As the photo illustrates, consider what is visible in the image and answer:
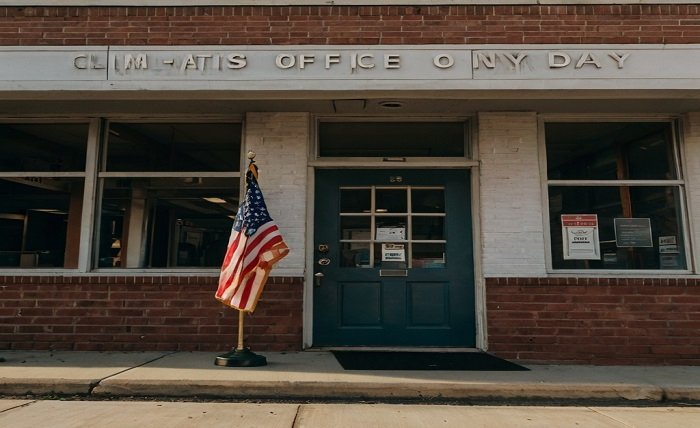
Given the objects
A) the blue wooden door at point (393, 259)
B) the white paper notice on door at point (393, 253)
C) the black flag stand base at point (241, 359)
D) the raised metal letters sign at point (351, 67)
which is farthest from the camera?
the white paper notice on door at point (393, 253)

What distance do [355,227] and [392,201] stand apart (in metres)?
0.58

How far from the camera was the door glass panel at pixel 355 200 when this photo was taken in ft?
23.0

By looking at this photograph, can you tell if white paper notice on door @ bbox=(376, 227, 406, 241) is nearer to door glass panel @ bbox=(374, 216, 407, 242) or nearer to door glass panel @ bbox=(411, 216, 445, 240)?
door glass panel @ bbox=(374, 216, 407, 242)

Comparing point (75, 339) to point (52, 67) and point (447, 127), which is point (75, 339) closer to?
point (52, 67)

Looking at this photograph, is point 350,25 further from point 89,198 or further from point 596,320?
point 596,320

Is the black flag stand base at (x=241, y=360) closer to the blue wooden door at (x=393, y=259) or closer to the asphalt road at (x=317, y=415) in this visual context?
the asphalt road at (x=317, y=415)

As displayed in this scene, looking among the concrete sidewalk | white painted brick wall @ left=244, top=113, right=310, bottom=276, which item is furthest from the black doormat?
white painted brick wall @ left=244, top=113, right=310, bottom=276

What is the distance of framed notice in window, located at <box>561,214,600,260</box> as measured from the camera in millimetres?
6680

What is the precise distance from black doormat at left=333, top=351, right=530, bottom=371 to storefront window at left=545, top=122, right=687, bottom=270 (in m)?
1.52

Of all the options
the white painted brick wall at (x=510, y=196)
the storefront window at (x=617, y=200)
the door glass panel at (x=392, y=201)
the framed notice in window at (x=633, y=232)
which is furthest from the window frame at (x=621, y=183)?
the door glass panel at (x=392, y=201)

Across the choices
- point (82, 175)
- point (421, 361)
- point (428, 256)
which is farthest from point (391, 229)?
point (82, 175)

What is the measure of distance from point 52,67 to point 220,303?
3.37 meters

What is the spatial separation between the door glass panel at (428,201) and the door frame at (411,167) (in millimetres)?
322

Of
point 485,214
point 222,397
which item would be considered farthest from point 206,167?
point 485,214
